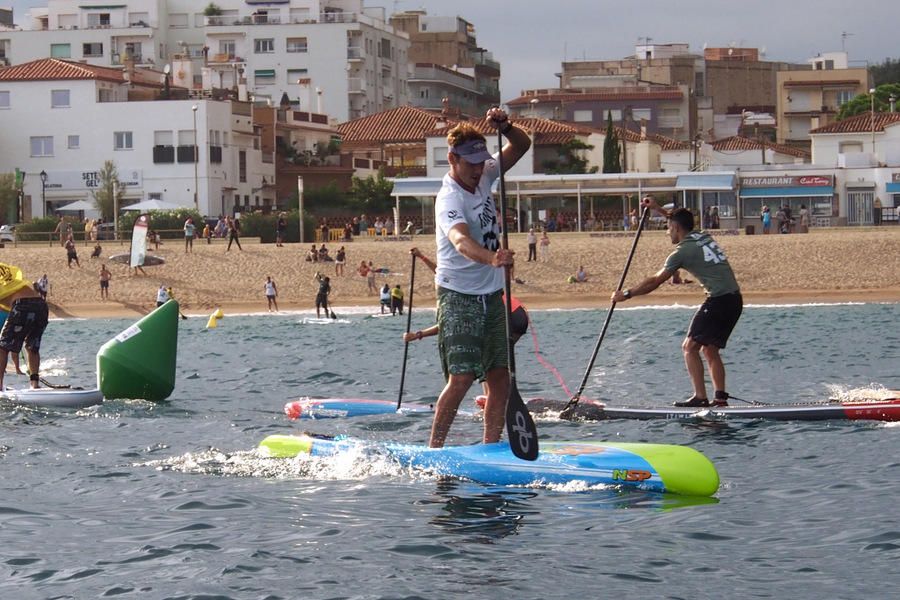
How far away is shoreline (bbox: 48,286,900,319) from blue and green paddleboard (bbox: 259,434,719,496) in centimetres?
4005

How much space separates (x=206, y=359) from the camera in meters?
29.4

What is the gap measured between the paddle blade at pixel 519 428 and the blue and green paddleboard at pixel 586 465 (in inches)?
2.7

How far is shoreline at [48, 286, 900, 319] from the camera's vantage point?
168ft

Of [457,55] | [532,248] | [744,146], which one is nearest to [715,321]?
[532,248]

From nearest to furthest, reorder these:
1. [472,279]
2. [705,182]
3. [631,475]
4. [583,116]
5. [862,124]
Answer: [631,475] → [472,279] → [705,182] → [862,124] → [583,116]

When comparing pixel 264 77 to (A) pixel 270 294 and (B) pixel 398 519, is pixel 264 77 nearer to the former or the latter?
(A) pixel 270 294

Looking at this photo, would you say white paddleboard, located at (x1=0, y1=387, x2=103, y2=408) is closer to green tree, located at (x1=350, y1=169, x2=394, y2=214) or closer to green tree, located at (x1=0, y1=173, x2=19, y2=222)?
green tree, located at (x1=350, y1=169, x2=394, y2=214)

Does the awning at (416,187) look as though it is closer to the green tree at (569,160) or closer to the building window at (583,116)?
the green tree at (569,160)

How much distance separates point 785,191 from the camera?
242ft

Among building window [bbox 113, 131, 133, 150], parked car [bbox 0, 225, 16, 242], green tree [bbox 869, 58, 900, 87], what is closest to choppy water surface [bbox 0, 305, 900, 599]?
parked car [bbox 0, 225, 16, 242]

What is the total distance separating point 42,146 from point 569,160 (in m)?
28.9

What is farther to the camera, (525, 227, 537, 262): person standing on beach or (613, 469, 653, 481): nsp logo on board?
(525, 227, 537, 262): person standing on beach

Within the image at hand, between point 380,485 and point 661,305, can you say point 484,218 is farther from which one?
point 661,305

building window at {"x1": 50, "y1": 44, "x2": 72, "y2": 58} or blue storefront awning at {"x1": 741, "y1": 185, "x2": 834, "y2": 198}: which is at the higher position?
building window at {"x1": 50, "y1": 44, "x2": 72, "y2": 58}
